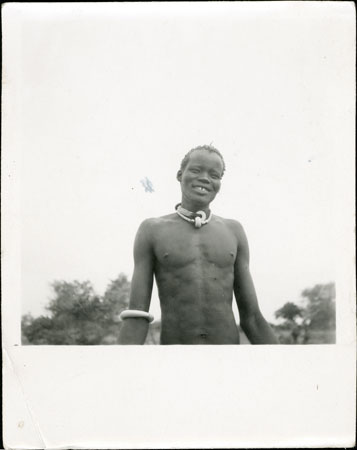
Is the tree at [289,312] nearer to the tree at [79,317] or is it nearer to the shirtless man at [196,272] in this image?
the shirtless man at [196,272]

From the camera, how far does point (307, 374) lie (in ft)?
12.7

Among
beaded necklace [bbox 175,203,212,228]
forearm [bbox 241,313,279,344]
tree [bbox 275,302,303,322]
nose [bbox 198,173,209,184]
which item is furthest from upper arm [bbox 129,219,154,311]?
tree [bbox 275,302,303,322]

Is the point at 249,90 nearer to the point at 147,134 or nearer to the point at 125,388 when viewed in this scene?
the point at 147,134

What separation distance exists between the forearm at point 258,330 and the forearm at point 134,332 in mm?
443

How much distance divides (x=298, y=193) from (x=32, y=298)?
1274 millimetres

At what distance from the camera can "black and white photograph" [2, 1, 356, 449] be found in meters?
3.86

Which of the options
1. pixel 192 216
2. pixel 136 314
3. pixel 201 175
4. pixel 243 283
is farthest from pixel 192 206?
pixel 136 314

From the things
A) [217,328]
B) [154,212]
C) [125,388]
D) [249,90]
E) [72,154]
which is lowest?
[125,388]

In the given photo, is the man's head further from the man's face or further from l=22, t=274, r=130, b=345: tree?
l=22, t=274, r=130, b=345: tree

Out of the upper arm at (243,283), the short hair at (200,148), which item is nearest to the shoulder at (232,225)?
the upper arm at (243,283)

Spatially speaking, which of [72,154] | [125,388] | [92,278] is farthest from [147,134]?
[125,388]

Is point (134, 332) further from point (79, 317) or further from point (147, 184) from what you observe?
point (147, 184)

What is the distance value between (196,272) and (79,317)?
560 millimetres

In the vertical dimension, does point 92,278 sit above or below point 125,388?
above
